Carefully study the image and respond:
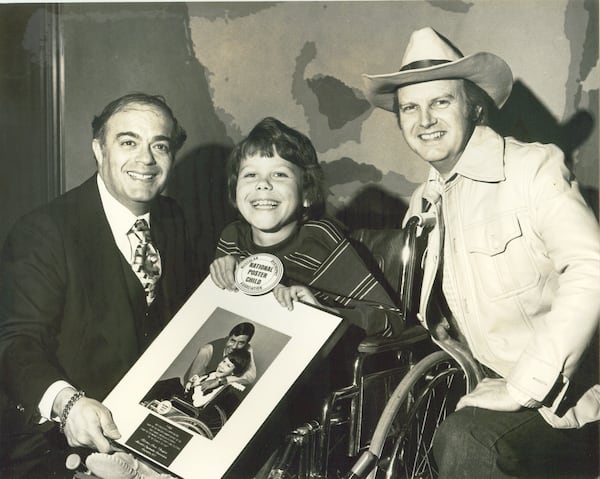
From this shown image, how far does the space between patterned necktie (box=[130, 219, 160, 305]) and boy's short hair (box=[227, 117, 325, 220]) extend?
418mm

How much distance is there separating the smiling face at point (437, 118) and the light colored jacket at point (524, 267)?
2.5 inches

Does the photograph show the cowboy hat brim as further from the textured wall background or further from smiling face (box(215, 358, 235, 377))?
smiling face (box(215, 358, 235, 377))

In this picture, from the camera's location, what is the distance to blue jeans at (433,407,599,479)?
1987 millimetres

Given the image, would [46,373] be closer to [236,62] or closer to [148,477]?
[148,477]

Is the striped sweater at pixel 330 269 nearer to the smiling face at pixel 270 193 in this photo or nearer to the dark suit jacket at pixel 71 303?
the smiling face at pixel 270 193

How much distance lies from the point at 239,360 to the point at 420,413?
647 mm

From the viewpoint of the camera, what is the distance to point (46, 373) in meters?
2.32

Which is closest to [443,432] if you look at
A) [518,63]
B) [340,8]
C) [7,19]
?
[518,63]

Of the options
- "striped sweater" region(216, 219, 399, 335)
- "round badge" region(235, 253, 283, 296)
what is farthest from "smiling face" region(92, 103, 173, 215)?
"round badge" region(235, 253, 283, 296)

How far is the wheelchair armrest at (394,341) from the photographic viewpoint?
2.11 meters

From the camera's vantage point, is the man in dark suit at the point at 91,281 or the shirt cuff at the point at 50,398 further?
the man in dark suit at the point at 91,281

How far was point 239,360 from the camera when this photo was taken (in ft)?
7.29

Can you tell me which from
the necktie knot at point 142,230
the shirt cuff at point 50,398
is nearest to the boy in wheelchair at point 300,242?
the necktie knot at point 142,230

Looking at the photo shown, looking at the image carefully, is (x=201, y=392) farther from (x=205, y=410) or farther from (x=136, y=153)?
(x=136, y=153)
